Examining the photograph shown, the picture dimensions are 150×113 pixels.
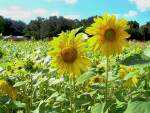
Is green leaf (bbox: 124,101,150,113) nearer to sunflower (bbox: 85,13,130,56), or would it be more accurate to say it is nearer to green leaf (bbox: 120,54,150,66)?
green leaf (bbox: 120,54,150,66)

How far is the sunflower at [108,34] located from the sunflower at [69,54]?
3.4 inches

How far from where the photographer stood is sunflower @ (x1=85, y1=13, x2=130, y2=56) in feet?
3.35

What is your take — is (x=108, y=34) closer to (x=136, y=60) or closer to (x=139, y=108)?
(x=136, y=60)

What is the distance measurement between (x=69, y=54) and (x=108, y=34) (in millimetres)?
280

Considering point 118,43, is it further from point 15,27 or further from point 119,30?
point 15,27

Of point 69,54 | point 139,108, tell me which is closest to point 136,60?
point 139,108

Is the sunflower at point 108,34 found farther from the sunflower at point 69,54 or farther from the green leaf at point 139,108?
the green leaf at point 139,108

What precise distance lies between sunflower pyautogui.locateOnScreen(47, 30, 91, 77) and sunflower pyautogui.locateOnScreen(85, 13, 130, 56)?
86 millimetres

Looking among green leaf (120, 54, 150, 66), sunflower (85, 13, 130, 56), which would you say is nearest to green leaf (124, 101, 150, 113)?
green leaf (120, 54, 150, 66)

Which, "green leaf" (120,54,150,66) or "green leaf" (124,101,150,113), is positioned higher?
"green leaf" (120,54,150,66)

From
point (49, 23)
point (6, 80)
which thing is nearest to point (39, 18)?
point (49, 23)

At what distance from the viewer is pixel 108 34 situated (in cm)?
105

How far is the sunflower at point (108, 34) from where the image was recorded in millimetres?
1021

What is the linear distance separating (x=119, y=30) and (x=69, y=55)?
0.35 m
